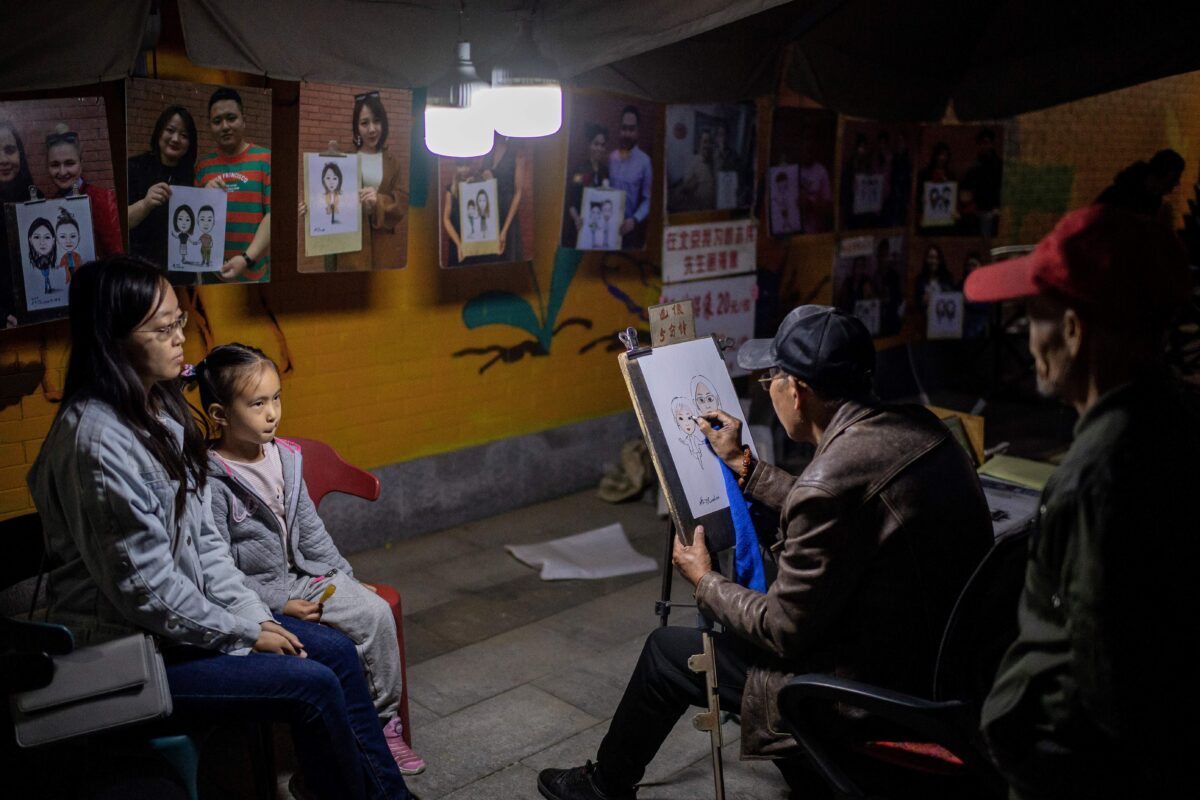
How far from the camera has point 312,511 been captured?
3.62 metres

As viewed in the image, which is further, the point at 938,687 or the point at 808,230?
the point at 808,230

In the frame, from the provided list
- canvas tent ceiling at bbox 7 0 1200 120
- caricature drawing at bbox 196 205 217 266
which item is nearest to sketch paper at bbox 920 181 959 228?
canvas tent ceiling at bbox 7 0 1200 120

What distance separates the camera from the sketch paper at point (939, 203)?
29.2 ft

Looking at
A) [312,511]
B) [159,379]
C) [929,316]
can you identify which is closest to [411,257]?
[312,511]

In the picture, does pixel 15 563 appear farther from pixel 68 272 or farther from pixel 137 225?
pixel 137 225

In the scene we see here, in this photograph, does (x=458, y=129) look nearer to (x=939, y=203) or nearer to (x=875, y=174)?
(x=875, y=174)

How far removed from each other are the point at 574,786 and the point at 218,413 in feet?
5.46

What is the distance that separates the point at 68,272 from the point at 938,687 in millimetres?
3616

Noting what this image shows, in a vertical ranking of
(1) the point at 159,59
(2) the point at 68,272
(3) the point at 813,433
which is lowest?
(3) the point at 813,433

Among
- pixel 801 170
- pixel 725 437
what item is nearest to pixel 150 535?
pixel 725 437

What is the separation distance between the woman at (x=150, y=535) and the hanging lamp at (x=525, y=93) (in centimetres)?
207

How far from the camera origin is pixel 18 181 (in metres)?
4.07

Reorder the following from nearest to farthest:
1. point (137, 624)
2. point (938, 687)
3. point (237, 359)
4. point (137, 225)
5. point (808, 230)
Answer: point (938, 687)
point (137, 624)
point (237, 359)
point (137, 225)
point (808, 230)

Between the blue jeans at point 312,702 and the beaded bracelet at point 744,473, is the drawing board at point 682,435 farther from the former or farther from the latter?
the blue jeans at point 312,702
